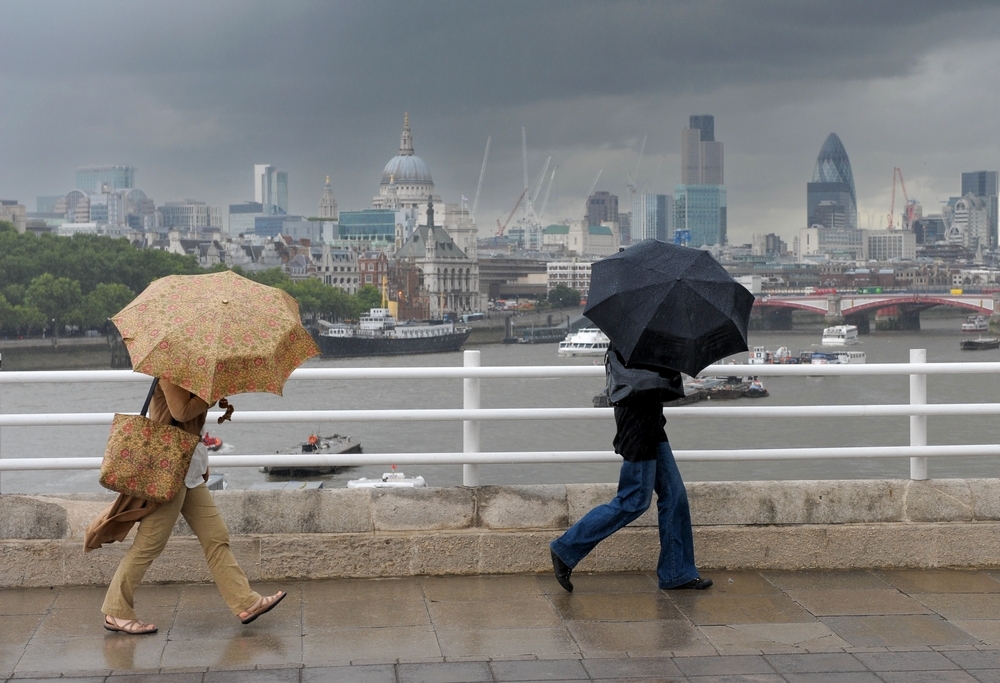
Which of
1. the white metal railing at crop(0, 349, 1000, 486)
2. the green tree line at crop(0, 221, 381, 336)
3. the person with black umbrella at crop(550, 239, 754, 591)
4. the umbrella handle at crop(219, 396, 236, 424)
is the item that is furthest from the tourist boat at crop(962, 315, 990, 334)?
the umbrella handle at crop(219, 396, 236, 424)

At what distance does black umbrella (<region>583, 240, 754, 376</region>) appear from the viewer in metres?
4.40

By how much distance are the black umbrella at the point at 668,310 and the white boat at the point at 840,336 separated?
70.9 metres

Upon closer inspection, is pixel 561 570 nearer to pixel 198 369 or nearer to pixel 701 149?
pixel 198 369

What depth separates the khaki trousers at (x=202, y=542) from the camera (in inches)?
169

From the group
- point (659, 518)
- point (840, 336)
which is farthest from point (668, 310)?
point (840, 336)

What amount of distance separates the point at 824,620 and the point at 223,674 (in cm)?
218

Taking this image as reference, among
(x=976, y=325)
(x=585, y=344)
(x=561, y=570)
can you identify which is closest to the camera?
(x=561, y=570)

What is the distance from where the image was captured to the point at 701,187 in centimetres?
15400

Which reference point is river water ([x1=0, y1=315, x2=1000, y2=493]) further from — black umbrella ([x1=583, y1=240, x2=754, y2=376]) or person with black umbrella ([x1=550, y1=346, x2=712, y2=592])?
black umbrella ([x1=583, y1=240, x2=754, y2=376])

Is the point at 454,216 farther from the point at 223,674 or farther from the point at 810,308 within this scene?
the point at 223,674

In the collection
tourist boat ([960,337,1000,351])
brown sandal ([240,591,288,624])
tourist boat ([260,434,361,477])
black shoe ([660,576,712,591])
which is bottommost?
tourist boat ([260,434,361,477])

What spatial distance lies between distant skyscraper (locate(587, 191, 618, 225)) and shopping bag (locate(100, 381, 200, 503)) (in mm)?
175103

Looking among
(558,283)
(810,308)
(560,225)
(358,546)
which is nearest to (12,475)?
(358,546)

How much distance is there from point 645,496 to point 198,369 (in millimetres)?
1804
